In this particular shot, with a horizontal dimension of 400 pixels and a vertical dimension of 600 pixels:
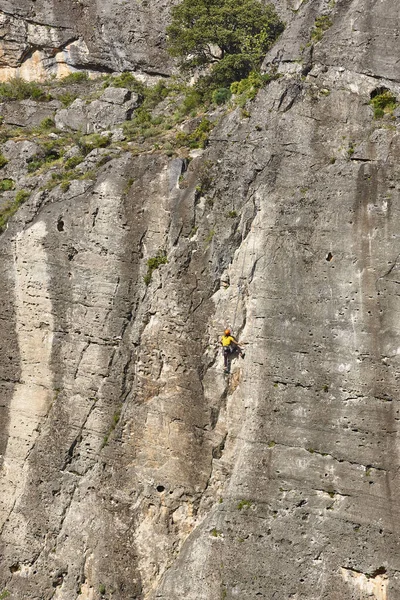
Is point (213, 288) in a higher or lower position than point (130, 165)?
lower

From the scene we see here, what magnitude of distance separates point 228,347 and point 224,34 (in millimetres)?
13773

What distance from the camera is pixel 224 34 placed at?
27281 millimetres

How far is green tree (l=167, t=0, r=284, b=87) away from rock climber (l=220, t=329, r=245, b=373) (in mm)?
11213

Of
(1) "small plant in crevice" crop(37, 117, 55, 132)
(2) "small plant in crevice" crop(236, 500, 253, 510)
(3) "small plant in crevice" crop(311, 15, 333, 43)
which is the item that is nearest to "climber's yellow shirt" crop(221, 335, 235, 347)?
(2) "small plant in crevice" crop(236, 500, 253, 510)

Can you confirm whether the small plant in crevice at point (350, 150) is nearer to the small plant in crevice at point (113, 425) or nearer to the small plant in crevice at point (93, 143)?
the small plant in crevice at point (93, 143)

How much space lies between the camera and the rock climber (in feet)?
63.5

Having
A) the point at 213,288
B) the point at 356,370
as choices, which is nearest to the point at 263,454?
the point at 356,370

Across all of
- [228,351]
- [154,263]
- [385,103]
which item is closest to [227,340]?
[228,351]

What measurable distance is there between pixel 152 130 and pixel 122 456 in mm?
11263

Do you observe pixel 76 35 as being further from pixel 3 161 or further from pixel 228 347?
pixel 228 347

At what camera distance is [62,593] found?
1989cm

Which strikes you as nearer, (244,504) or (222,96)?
(244,504)

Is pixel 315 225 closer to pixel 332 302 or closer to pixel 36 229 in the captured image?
pixel 332 302

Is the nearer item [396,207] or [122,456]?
[396,207]
